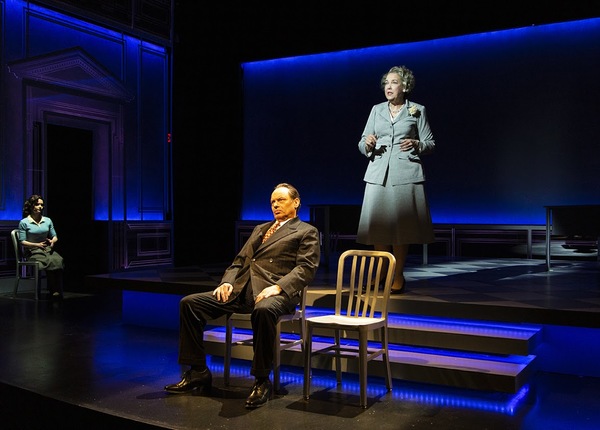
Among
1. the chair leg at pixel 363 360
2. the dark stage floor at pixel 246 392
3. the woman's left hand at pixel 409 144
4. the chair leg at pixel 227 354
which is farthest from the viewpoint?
the woman's left hand at pixel 409 144

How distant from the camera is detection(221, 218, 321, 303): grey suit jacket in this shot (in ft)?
11.6

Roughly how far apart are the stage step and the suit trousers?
582 mm

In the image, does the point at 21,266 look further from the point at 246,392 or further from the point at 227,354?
the point at 246,392

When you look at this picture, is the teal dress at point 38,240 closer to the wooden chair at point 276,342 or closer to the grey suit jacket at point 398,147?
the wooden chair at point 276,342

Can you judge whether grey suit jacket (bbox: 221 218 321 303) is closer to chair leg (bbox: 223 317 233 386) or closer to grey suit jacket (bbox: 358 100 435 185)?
chair leg (bbox: 223 317 233 386)

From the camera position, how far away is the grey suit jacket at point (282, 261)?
11.6ft

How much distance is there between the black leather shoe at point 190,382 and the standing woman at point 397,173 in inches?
54.9

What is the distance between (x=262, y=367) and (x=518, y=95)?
6517 mm

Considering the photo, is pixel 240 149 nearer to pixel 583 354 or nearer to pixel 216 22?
pixel 216 22

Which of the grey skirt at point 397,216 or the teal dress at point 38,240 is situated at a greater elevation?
the grey skirt at point 397,216

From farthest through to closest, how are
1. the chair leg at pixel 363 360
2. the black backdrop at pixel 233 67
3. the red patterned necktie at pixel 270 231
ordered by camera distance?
the black backdrop at pixel 233 67
the red patterned necktie at pixel 270 231
the chair leg at pixel 363 360

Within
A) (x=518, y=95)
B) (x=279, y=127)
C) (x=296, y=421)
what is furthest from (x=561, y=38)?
(x=296, y=421)

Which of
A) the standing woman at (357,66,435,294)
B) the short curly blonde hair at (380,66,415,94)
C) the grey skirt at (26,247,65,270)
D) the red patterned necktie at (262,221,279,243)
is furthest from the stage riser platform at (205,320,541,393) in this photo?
the grey skirt at (26,247,65,270)

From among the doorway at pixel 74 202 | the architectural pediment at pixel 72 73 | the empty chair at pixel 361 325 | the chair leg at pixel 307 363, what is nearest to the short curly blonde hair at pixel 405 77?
the empty chair at pixel 361 325
